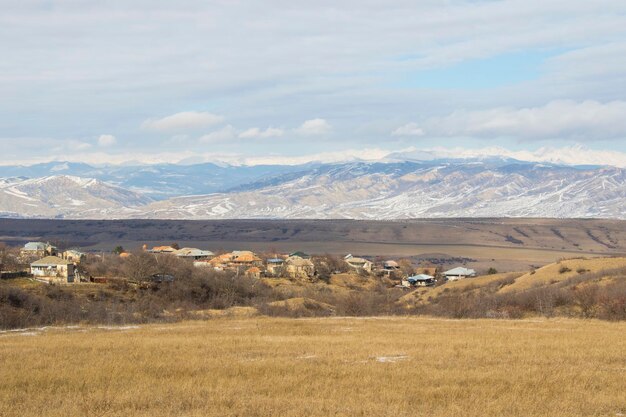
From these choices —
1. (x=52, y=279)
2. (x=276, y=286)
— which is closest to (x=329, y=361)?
(x=52, y=279)

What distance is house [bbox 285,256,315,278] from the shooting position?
125956 millimetres

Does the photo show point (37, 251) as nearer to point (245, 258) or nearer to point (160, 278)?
point (245, 258)

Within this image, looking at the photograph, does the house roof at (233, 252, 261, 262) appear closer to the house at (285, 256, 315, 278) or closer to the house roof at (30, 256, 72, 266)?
the house at (285, 256, 315, 278)

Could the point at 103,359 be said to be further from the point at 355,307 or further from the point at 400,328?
the point at 355,307

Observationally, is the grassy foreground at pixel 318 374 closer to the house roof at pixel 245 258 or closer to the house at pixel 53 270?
the house at pixel 53 270

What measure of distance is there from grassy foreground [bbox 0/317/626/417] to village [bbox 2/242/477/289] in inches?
2310

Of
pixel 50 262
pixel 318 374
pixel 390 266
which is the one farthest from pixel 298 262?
pixel 318 374

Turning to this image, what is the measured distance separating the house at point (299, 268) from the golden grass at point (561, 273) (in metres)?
39.8

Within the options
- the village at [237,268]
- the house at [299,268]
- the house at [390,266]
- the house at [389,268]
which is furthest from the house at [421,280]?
the house at [390,266]

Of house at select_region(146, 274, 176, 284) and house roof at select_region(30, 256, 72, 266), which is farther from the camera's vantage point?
house roof at select_region(30, 256, 72, 266)

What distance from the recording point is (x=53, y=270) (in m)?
99.6

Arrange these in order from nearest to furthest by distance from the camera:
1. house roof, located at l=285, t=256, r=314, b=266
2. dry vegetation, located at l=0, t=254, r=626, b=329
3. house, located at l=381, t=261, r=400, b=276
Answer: dry vegetation, located at l=0, t=254, r=626, b=329
house roof, located at l=285, t=256, r=314, b=266
house, located at l=381, t=261, r=400, b=276

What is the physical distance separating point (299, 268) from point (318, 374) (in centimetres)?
10397

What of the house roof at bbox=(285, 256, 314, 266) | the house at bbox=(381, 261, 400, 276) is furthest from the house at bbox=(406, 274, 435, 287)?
the house roof at bbox=(285, 256, 314, 266)
